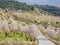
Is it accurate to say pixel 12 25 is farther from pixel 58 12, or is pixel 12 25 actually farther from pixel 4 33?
pixel 58 12

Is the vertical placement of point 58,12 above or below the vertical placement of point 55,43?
below

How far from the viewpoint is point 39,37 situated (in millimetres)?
9008

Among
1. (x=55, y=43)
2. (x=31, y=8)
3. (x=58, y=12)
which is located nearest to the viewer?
(x=55, y=43)

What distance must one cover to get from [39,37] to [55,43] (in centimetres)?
61

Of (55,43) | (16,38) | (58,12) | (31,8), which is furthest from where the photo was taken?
(31,8)

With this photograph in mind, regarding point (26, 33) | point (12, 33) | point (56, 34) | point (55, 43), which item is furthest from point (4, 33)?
point (56, 34)

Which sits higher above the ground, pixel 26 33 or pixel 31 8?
pixel 26 33

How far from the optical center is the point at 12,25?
29.5ft

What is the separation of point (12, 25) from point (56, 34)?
195 centimetres

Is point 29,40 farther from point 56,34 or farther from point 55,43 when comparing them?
point 56,34

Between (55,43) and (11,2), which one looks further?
(11,2)

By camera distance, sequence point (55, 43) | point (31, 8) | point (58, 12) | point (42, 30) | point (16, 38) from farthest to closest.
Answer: point (31, 8), point (58, 12), point (42, 30), point (55, 43), point (16, 38)

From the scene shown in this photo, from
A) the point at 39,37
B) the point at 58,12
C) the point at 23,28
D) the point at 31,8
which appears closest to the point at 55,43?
→ the point at 39,37

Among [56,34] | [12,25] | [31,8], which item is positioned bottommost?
[31,8]
